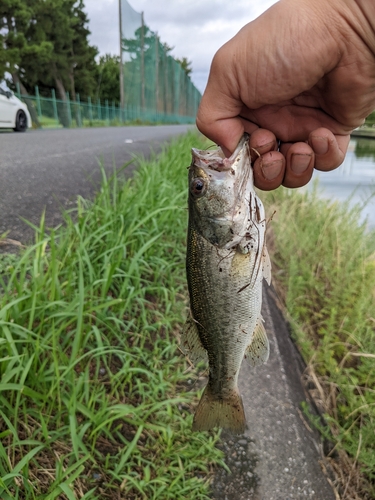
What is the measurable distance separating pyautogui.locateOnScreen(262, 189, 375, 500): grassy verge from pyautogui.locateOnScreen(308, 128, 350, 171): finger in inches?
52.4

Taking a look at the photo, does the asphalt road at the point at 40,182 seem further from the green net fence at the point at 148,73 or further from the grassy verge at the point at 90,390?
the green net fence at the point at 148,73

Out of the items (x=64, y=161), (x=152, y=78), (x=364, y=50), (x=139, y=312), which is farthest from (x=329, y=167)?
(x=152, y=78)

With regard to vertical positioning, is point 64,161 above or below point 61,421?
above

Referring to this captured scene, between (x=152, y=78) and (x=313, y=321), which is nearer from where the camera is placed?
(x=313, y=321)

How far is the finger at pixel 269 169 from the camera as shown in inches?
68.8

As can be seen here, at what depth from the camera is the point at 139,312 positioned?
9.10 ft

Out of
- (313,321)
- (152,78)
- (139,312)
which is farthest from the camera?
(152,78)

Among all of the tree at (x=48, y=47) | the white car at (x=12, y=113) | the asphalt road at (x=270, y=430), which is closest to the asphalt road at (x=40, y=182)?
the asphalt road at (x=270, y=430)

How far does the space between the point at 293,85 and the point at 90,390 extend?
1785mm

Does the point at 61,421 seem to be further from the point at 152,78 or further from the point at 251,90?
the point at 152,78

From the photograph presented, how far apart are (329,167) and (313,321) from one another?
7.87 ft

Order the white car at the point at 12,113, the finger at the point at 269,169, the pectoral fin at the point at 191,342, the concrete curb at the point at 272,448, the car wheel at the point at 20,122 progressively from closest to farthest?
the pectoral fin at the point at 191,342 < the finger at the point at 269,169 < the concrete curb at the point at 272,448 < the white car at the point at 12,113 < the car wheel at the point at 20,122

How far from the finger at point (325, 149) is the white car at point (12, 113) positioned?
1202 centimetres

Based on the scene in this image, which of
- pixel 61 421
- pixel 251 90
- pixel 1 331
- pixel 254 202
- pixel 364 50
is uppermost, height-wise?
pixel 364 50
